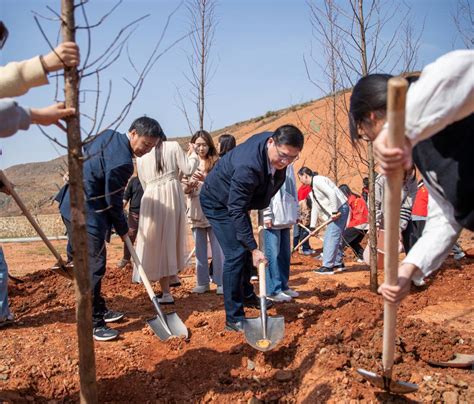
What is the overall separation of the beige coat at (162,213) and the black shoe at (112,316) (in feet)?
1.73

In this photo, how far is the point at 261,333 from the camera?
365 centimetres

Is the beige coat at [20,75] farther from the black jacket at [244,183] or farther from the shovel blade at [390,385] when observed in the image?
the shovel blade at [390,385]

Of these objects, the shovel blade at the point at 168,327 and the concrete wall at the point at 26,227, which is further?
the concrete wall at the point at 26,227

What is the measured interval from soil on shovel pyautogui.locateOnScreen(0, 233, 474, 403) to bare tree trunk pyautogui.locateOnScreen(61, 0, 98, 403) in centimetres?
58

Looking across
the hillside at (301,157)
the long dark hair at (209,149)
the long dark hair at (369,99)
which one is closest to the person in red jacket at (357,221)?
the long dark hair at (209,149)

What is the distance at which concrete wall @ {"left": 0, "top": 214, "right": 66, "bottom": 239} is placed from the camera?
1289 centimetres

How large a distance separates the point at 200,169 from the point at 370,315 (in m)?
2.68

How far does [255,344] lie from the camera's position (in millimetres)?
3434

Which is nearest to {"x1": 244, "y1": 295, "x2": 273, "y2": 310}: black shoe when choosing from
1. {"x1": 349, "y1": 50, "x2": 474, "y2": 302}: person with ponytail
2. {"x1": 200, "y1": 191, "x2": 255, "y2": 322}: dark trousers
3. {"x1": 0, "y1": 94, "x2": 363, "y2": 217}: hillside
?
{"x1": 200, "y1": 191, "x2": 255, "y2": 322}: dark trousers

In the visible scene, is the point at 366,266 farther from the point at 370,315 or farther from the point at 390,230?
the point at 390,230

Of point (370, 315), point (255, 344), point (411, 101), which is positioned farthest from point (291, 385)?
point (411, 101)

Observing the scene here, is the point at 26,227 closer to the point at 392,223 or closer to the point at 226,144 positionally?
the point at 226,144

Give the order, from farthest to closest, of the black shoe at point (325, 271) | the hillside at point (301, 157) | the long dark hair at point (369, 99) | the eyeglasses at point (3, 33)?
1. the hillside at point (301, 157)
2. the black shoe at point (325, 271)
3. the eyeglasses at point (3, 33)
4. the long dark hair at point (369, 99)

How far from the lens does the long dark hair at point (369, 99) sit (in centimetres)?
197
